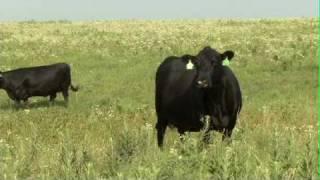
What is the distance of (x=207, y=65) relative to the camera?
34.2 ft

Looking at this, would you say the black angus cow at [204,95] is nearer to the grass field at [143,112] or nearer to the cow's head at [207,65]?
the cow's head at [207,65]

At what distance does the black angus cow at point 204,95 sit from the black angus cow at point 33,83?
7754 mm

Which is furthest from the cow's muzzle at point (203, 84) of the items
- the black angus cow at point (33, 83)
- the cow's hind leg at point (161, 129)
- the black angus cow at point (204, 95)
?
the black angus cow at point (33, 83)

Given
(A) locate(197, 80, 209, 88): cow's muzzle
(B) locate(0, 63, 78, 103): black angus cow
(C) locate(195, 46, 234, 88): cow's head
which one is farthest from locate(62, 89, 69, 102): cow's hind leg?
(A) locate(197, 80, 209, 88): cow's muzzle

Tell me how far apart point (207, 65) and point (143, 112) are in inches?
175

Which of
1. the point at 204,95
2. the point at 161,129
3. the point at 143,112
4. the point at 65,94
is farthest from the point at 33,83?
the point at 204,95

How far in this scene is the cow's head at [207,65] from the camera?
33.5ft

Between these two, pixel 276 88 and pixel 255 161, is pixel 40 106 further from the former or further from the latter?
pixel 255 161

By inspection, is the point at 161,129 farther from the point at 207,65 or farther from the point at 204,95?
the point at 207,65

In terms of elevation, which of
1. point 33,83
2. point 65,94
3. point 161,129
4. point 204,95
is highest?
point 204,95

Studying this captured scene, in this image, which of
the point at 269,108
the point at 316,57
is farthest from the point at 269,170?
the point at 316,57

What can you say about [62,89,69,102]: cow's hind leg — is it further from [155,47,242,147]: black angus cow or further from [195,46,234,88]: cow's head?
[195,46,234,88]: cow's head

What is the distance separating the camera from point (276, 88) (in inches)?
734

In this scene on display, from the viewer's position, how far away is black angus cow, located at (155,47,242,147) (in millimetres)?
10344
